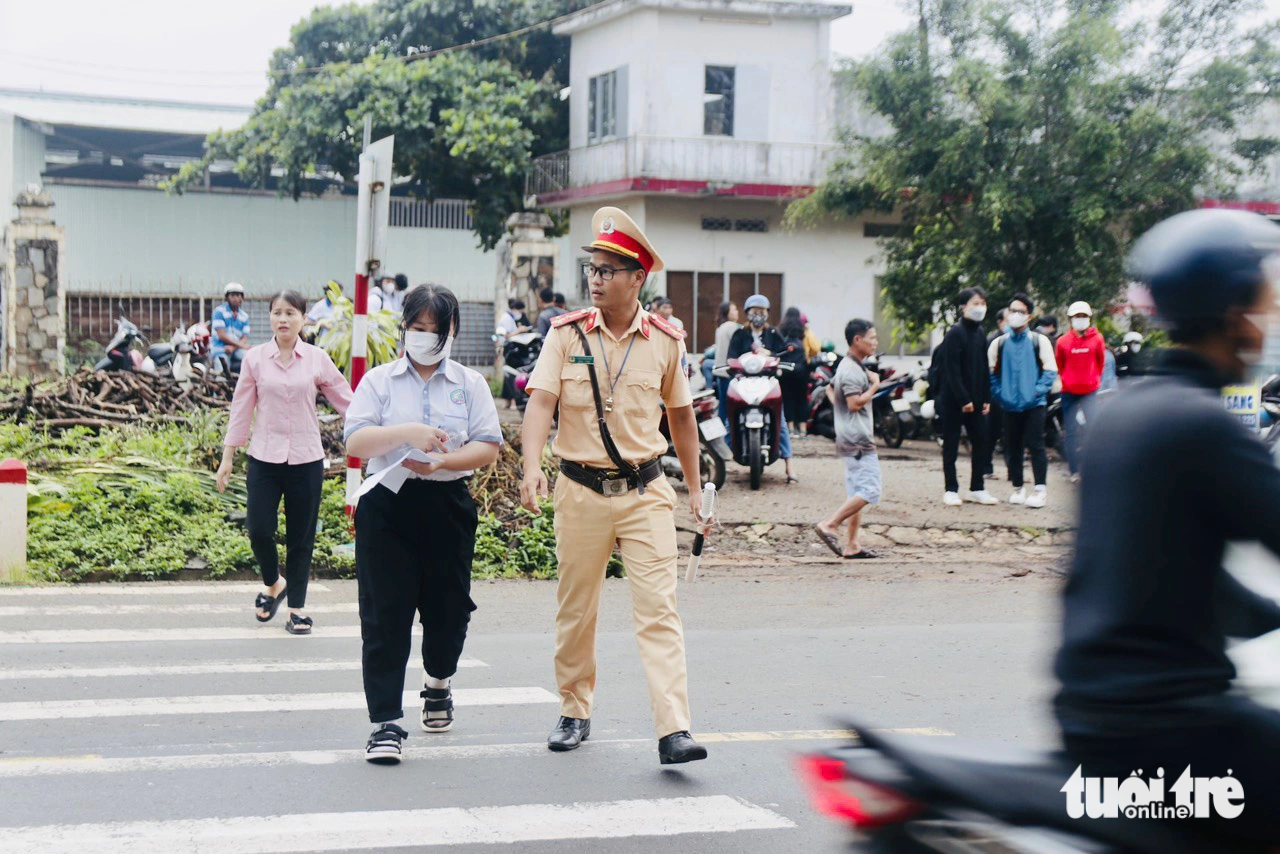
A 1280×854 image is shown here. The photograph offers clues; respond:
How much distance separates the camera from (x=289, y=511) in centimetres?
869

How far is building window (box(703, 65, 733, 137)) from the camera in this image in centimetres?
3058

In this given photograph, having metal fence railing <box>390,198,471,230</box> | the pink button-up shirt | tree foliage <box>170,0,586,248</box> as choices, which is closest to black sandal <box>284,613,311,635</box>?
the pink button-up shirt

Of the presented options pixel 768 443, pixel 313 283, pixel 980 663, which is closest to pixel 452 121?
pixel 313 283

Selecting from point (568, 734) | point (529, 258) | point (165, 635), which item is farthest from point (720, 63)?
point (568, 734)

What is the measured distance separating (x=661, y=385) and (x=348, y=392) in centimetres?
288

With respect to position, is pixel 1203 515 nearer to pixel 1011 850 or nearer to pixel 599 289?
pixel 1011 850

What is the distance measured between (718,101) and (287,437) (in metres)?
23.4

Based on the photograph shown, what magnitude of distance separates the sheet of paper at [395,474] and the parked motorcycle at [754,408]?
28.0ft

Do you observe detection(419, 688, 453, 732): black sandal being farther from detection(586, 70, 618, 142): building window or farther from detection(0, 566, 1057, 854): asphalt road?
detection(586, 70, 618, 142): building window

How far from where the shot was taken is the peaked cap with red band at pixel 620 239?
20.1 feet

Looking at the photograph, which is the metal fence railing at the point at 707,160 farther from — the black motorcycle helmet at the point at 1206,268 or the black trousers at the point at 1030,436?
the black motorcycle helmet at the point at 1206,268

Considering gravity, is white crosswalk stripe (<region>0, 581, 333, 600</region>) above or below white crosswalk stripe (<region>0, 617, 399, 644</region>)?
below

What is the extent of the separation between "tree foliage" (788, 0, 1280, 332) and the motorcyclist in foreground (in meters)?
20.4

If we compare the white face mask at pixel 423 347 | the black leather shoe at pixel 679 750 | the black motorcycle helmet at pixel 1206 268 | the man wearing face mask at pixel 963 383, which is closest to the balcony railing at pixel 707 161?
the man wearing face mask at pixel 963 383
